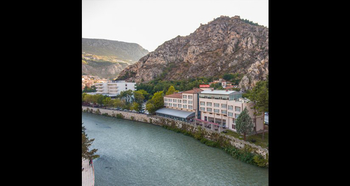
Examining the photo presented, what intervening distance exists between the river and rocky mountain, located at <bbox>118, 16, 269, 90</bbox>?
530 inches

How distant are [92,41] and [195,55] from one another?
46695 mm

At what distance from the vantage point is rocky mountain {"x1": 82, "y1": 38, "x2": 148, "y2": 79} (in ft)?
150

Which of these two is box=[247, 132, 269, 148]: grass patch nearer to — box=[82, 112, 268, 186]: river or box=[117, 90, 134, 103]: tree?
box=[82, 112, 268, 186]: river

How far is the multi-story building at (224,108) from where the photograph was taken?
8344 mm

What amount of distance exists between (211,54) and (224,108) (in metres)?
21.2

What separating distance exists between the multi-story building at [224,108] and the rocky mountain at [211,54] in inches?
415

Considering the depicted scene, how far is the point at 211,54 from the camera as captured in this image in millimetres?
28844

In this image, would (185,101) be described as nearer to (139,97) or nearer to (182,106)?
(182,106)

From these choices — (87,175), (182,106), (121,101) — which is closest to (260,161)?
(87,175)

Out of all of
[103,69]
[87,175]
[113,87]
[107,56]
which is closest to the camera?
[87,175]
